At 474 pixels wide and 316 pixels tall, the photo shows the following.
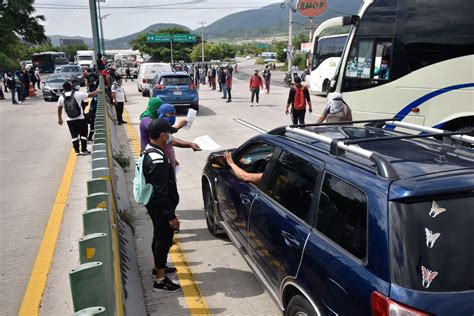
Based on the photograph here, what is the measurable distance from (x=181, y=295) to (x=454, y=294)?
280 centimetres

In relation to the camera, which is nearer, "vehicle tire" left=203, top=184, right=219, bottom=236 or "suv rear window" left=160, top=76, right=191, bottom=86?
"vehicle tire" left=203, top=184, right=219, bottom=236

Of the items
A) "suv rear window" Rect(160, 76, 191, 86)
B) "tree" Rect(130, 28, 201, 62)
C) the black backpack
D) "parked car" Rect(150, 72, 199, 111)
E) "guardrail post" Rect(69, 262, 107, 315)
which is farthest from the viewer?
"tree" Rect(130, 28, 201, 62)

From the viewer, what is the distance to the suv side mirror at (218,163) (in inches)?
199

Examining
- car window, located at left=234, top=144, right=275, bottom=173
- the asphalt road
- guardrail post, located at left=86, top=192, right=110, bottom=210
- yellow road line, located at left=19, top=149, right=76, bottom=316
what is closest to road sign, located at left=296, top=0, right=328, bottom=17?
the asphalt road

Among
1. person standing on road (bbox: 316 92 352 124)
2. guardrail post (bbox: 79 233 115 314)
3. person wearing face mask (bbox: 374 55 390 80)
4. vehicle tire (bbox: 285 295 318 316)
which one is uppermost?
person wearing face mask (bbox: 374 55 390 80)

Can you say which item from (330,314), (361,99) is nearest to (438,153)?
(330,314)

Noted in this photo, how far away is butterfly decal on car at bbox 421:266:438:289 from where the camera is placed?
2182mm

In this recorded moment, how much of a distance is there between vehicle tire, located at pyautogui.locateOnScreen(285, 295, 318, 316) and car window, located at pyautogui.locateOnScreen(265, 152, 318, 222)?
57 centimetres

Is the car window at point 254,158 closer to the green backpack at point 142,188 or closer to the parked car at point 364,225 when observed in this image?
the parked car at point 364,225

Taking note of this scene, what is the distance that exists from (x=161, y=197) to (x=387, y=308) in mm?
2353

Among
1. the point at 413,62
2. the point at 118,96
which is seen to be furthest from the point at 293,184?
the point at 118,96

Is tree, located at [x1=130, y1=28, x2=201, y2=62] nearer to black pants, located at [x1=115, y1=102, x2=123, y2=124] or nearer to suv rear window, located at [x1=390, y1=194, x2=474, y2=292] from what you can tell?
black pants, located at [x1=115, y1=102, x2=123, y2=124]

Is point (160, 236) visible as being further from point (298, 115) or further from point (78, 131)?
point (298, 115)

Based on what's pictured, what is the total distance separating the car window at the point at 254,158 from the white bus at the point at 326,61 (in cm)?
2061
